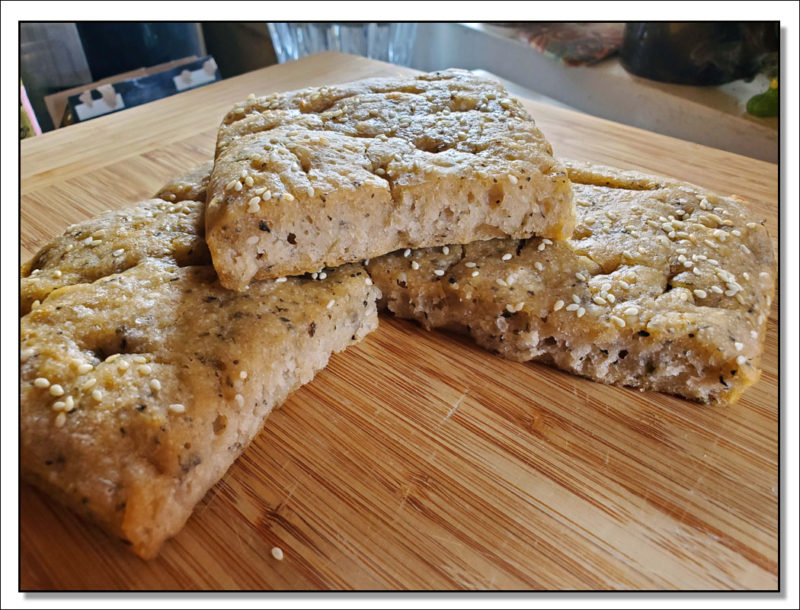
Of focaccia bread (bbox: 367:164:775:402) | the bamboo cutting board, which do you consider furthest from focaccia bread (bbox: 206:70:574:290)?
the bamboo cutting board

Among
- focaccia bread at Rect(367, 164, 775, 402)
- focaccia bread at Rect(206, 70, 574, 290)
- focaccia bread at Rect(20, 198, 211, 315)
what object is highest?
focaccia bread at Rect(206, 70, 574, 290)

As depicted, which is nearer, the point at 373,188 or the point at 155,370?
the point at 155,370

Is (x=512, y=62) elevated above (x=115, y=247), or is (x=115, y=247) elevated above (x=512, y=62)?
(x=115, y=247)

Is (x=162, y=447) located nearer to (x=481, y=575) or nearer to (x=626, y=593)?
(x=481, y=575)

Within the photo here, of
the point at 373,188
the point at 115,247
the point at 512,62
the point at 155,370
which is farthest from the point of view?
the point at 512,62

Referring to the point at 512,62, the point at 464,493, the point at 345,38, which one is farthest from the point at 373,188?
the point at 345,38

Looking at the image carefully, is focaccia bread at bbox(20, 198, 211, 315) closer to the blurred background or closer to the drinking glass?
the blurred background

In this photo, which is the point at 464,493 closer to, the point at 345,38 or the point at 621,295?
the point at 621,295

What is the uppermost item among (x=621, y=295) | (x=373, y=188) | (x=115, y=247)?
(x=373, y=188)
